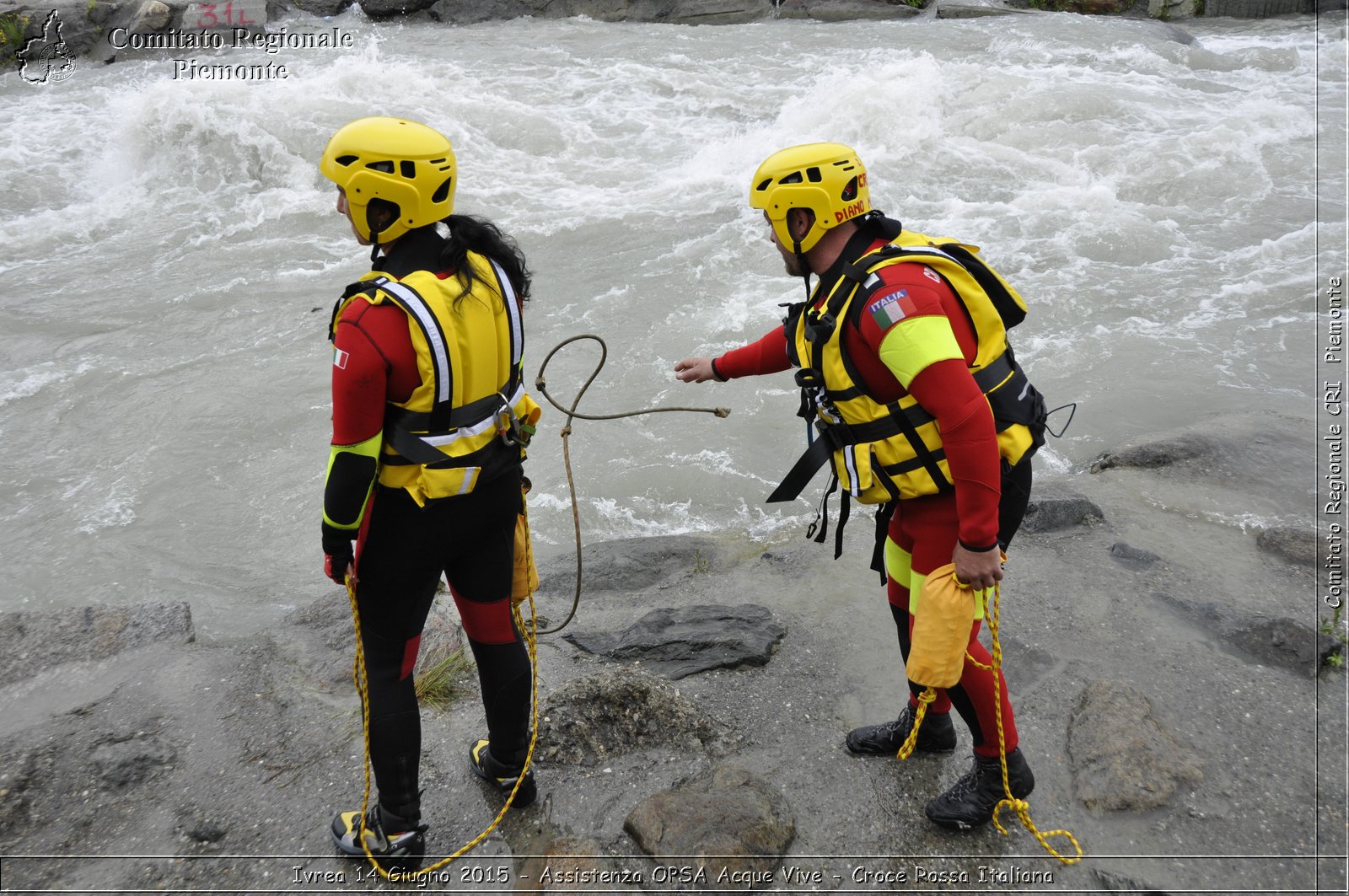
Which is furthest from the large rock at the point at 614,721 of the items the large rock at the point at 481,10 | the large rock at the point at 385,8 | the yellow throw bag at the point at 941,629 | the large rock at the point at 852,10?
the large rock at the point at 385,8

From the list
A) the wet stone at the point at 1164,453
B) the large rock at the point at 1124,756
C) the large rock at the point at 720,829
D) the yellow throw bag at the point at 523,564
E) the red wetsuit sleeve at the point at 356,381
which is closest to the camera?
the red wetsuit sleeve at the point at 356,381

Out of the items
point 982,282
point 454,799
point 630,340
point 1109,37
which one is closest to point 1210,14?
point 1109,37

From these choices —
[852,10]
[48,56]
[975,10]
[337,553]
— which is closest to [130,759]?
[337,553]

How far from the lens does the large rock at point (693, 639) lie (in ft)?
13.9

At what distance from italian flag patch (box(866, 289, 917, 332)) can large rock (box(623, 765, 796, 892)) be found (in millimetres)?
1729

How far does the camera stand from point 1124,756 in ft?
11.3

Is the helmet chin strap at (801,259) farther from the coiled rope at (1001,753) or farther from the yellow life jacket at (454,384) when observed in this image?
the coiled rope at (1001,753)

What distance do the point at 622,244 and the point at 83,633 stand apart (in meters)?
7.22

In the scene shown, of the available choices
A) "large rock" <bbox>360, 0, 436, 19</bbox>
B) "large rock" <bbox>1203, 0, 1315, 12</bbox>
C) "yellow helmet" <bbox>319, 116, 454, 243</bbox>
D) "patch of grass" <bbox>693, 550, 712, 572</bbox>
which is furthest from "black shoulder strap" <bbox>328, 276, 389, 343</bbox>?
"large rock" <bbox>1203, 0, 1315, 12</bbox>

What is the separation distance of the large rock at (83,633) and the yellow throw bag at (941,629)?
3.55 meters

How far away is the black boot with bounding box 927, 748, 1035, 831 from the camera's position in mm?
3148

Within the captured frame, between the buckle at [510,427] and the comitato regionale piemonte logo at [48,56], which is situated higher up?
the comitato regionale piemonte logo at [48,56]

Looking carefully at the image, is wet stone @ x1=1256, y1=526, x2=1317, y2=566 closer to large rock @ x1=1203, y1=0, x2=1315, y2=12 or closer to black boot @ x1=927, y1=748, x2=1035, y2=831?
black boot @ x1=927, y1=748, x2=1035, y2=831

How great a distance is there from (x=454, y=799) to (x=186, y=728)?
1242 millimetres
